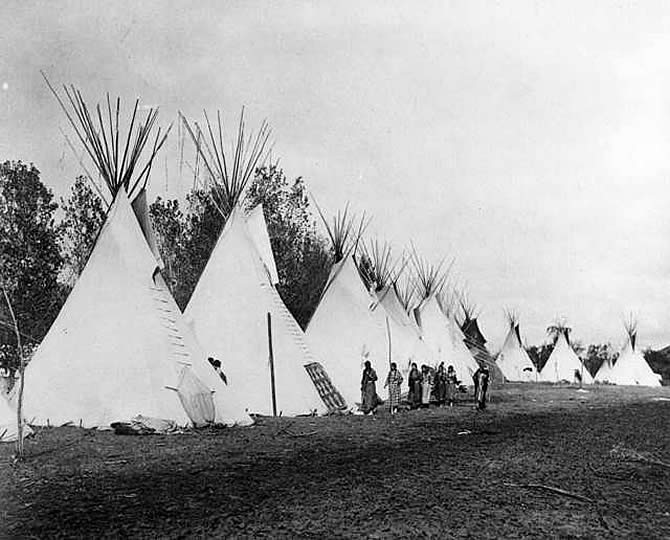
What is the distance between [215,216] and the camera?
21391 mm

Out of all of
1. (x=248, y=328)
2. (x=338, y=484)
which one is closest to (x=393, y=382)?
(x=248, y=328)

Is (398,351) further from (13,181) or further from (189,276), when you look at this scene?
(13,181)

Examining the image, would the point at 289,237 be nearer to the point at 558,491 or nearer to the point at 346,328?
the point at 346,328

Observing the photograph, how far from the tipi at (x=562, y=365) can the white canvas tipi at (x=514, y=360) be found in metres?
0.89

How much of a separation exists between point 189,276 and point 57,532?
716 inches

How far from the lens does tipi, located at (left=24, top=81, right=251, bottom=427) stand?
923cm

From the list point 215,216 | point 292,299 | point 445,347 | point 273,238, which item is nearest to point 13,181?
point 215,216

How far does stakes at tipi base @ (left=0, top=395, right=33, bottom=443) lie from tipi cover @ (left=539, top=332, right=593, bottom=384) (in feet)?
102

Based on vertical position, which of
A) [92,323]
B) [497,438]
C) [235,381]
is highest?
→ [92,323]

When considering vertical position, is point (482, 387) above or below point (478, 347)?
below

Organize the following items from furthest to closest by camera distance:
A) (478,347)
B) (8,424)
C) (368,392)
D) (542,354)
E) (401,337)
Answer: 1. (542,354)
2. (478,347)
3. (401,337)
4. (368,392)
5. (8,424)

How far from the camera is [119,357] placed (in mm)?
9477

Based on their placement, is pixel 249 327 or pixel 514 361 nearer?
pixel 249 327

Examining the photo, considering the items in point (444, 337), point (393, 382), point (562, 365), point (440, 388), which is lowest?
point (440, 388)
